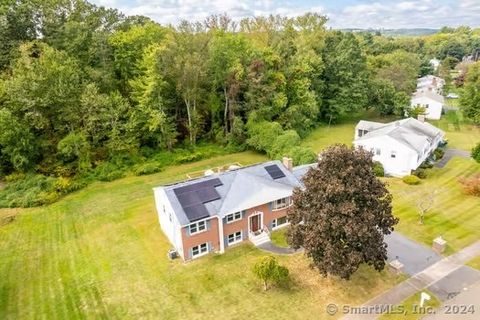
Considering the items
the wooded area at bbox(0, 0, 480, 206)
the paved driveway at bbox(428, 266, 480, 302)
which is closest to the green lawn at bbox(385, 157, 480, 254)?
the paved driveway at bbox(428, 266, 480, 302)

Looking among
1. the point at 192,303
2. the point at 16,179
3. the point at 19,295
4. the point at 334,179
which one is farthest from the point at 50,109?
the point at 334,179

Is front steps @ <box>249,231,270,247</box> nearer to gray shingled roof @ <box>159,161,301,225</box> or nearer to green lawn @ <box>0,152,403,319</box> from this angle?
green lawn @ <box>0,152,403,319</box>

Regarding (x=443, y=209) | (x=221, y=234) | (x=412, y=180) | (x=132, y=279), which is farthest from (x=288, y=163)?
(x=132, y=279)

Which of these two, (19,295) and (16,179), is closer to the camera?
(19,295)

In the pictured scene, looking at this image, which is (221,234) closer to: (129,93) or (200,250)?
(200,250)

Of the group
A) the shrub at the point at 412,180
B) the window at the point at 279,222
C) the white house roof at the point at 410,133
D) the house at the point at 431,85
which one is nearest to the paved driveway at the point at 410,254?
the window at the point at 279,222

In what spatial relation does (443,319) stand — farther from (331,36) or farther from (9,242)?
(331,36)

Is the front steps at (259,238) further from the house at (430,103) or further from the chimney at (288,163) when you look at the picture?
the house at (430,103)
